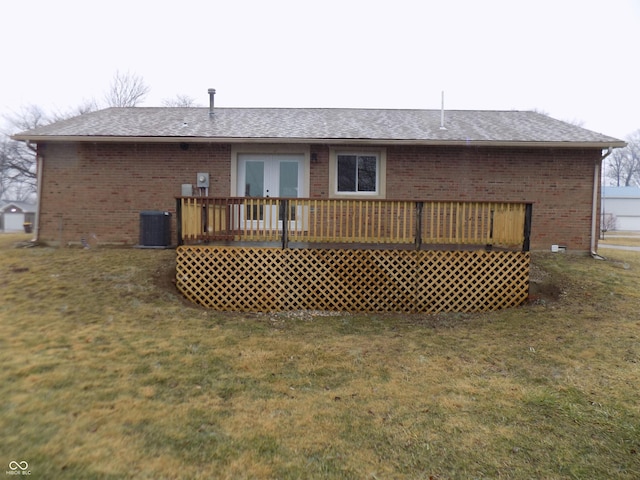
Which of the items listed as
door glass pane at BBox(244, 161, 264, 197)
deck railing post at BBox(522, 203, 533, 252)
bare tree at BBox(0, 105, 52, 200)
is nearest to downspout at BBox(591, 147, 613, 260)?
deck railing post at BBox(522, 203, 533, 252)

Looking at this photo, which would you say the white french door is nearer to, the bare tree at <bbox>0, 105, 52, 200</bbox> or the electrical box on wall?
the electrical box on wall

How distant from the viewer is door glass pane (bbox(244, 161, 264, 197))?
33.7 ft

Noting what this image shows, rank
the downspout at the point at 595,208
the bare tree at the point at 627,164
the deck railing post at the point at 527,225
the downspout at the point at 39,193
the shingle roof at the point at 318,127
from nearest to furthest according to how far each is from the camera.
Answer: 1. the deck railing post at the point at 527,225
2. the shingle roof at the point at 318,127
3. the downspout at the point at 595,208
4. the downspout at the point at 39,193
5. the bare tree at the point at 627,164

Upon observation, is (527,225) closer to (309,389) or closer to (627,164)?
(309,389)

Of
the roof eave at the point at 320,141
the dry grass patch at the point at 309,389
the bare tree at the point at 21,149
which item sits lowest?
the dry grass patch at the point at 309,389

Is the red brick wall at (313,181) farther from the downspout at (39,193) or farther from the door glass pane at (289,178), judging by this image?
the door glass pane at (289,178)

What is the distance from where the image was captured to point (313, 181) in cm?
1002

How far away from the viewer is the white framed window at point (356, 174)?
1004cm

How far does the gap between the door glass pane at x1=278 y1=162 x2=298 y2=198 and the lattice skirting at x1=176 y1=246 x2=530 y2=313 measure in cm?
373

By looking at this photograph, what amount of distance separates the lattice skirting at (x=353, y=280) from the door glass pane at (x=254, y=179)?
3823mm

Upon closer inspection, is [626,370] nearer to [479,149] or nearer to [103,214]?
[479,149]

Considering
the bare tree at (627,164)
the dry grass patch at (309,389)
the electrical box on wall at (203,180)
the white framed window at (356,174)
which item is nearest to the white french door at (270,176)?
the electrical box on wall at (203,180)

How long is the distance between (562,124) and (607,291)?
20.6 feet

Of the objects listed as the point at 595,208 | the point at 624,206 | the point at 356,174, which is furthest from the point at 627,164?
the point at 356,174
